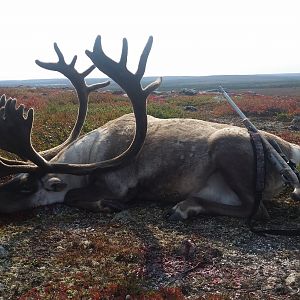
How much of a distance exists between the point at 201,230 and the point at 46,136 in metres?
5.72

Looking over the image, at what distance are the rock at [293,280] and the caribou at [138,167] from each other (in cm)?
162

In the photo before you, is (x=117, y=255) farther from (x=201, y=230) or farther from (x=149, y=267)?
(x=201, y=230)

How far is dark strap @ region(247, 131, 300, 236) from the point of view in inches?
213

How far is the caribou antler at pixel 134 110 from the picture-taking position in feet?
18.2

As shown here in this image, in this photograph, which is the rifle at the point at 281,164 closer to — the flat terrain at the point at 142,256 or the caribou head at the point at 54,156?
the flat terrain at the point at 142,256

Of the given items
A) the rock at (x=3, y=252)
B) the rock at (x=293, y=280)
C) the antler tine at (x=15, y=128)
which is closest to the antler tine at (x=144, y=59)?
the antler tine at (x=15, y=128)

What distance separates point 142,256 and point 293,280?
4.59 ft

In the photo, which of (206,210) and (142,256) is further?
(206,210)

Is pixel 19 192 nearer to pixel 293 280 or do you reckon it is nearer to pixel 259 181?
pixel 259 181

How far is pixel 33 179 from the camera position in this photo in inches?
245

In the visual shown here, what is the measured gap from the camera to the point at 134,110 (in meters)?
6.12

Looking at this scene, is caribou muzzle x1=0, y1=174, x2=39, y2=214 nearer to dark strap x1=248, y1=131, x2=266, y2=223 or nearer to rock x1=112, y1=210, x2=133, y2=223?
rock x1=112, y1=210, x2=133, y2=223

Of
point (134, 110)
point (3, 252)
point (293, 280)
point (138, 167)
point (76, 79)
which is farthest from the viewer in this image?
point (76, 79)

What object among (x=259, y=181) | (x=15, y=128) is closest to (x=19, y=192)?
(x=15, y=128)
